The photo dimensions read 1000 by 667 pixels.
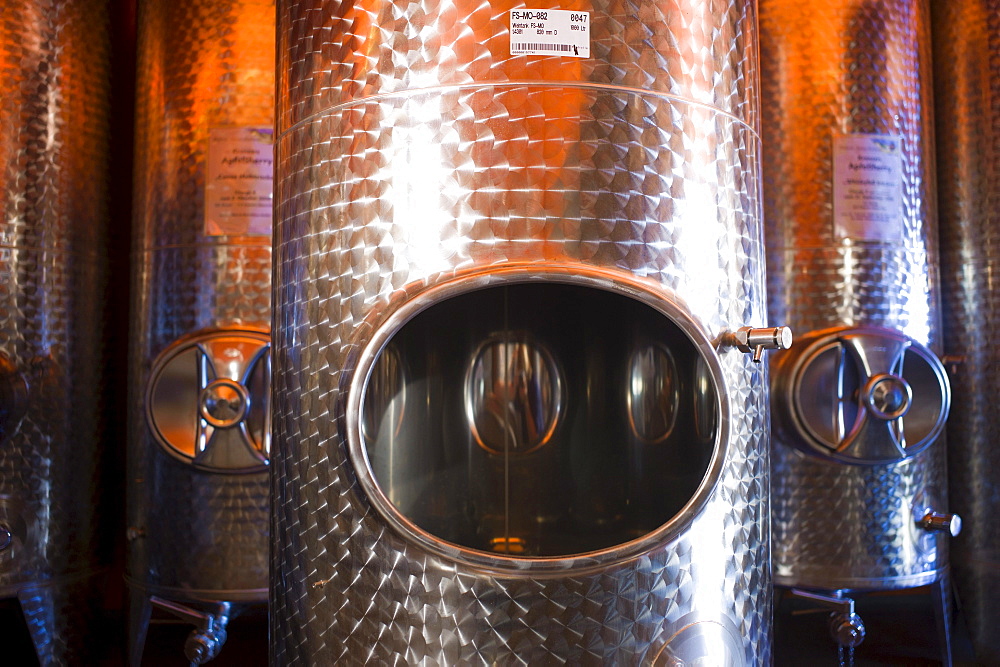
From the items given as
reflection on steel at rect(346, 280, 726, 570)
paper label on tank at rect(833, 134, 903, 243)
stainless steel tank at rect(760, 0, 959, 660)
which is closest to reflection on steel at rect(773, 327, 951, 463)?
stainless steel tank at rect(760, 0, 959, 660)

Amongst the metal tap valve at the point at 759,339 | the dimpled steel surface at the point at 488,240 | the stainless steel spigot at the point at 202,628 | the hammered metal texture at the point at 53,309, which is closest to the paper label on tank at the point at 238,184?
the hammered metal texture at the point at 53,309

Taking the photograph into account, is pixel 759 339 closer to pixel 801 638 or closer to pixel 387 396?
pixel 387 396

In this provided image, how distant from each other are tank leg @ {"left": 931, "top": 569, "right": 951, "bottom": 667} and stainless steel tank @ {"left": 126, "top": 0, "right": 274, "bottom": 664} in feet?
6.40

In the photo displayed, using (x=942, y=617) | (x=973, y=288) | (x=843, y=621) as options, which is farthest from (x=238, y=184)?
(x=942, y=617)

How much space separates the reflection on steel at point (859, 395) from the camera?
2344mm

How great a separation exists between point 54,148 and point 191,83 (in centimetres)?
47

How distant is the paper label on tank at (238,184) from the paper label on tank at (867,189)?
1.61 m

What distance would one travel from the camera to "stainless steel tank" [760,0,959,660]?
2.38 meters

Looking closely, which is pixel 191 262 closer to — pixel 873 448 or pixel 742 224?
pixel 742 224

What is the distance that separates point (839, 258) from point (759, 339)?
1197mm

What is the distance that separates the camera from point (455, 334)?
6.61 ft

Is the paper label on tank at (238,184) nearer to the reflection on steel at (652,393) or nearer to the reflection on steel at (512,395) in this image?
the reflection on steel at (512,395)

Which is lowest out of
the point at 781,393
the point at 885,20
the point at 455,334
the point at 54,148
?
the point at 781,393

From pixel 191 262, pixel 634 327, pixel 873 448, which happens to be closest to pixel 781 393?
pixel 873 448
